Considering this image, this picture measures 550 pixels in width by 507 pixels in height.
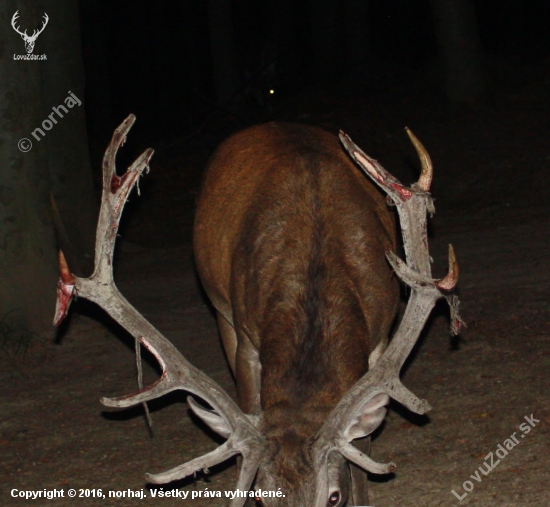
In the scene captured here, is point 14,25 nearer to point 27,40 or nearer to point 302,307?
point 27,40

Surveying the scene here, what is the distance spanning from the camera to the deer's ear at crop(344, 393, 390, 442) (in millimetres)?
4043

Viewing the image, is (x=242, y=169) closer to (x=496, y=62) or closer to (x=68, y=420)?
(x=68, y=420)

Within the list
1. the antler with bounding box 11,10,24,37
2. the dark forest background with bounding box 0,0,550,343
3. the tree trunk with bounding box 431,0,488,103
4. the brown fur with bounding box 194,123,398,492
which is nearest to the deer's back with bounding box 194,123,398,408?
the brown fur with bounding box 194,123,398,492

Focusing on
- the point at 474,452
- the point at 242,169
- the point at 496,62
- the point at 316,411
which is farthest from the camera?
the point at 496,62

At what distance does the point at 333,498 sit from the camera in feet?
13.1

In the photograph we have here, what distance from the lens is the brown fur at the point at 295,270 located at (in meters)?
4.33

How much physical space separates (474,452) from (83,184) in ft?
19.5

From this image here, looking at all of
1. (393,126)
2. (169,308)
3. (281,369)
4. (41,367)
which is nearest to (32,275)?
(41,367)

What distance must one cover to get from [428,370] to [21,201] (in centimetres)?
368

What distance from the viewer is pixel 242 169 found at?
6328 millimetres

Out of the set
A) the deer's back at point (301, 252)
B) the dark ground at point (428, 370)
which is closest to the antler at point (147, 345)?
the deer's back at point (301, 252)

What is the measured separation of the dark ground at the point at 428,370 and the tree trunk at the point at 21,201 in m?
0.43

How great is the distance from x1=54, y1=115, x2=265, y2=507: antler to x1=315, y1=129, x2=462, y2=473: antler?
38 centimetres

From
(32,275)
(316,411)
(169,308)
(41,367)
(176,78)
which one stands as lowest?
(176,78)
